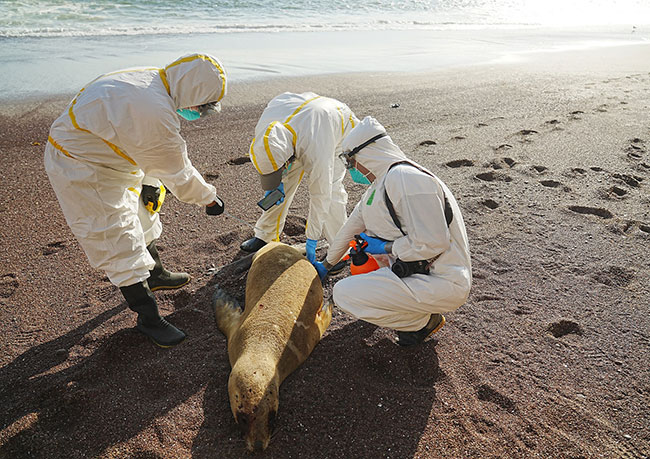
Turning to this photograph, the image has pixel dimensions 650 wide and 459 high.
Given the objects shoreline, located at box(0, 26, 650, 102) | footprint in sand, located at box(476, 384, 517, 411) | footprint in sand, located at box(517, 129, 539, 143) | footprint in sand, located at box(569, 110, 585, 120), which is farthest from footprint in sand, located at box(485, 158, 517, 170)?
shoreline, located at box(0, 26, 650, 102)

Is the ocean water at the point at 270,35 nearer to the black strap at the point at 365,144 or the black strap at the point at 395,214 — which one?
the black strap at the point at 365,144

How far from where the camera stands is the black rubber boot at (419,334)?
13.1 feet

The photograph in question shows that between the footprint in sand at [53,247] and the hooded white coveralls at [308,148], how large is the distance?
225cm

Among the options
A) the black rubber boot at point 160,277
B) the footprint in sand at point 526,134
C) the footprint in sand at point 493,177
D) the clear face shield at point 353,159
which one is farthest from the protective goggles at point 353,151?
the footprint in sand at point 526,134

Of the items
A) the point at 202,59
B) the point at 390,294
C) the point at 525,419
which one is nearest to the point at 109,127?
the point at 202,59

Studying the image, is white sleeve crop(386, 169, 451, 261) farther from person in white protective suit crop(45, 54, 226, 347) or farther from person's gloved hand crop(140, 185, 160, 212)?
person's gloved hand crop(140, 185, 160, 212)

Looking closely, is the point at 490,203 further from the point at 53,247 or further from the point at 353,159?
the point at 53,247

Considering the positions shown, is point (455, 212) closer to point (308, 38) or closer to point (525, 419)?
point (525, 419)

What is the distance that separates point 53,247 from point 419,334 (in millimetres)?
4016

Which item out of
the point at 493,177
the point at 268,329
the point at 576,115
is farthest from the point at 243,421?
the point at 576,115

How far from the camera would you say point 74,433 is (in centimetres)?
328

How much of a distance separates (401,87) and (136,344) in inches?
361

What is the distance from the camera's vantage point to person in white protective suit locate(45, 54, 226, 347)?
135 inches

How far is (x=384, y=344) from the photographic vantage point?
407 centimetres
